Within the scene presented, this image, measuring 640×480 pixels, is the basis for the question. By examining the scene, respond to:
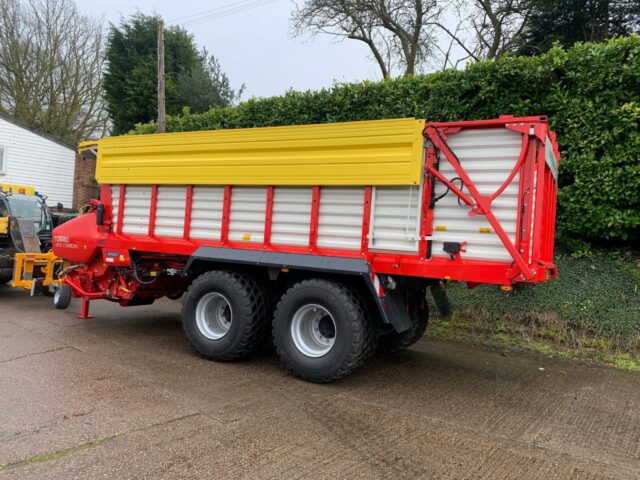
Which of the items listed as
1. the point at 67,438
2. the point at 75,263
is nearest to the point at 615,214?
the point at 67,438

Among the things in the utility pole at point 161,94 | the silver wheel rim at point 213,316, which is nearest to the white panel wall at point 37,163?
the utility pole at point 161,94

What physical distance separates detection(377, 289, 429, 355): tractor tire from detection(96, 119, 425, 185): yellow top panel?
1.70 meters

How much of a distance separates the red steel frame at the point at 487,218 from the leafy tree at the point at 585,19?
10.1 m

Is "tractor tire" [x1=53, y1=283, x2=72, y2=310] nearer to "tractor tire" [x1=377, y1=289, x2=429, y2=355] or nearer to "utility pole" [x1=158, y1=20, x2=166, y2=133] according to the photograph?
"tractor tire" [x1=377, y1=289, x2=429, y2=355]

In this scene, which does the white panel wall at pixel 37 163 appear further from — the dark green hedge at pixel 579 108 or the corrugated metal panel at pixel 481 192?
the corrugated metal panel at pixel 481 192

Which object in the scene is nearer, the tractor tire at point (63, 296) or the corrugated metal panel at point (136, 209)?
the corrugated metal panel at point (136, 209)

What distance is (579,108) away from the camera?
6.91 m

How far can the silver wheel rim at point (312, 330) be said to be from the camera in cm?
509

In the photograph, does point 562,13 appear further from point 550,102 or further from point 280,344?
point 280,344

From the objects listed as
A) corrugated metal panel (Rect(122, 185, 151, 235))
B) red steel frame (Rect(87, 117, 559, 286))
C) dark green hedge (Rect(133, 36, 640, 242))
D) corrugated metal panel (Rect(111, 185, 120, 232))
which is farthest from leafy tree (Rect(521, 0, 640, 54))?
corrugated metal panel (Rect(111, 185, 120, 232))

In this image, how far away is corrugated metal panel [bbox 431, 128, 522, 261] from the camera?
4.38m

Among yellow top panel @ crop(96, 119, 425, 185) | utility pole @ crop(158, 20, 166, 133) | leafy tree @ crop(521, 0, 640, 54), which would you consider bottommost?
yellow top panel @ crop(96, 119, 425, 185)

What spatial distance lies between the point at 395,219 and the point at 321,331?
1372mm

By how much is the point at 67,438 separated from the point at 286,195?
114 inches
